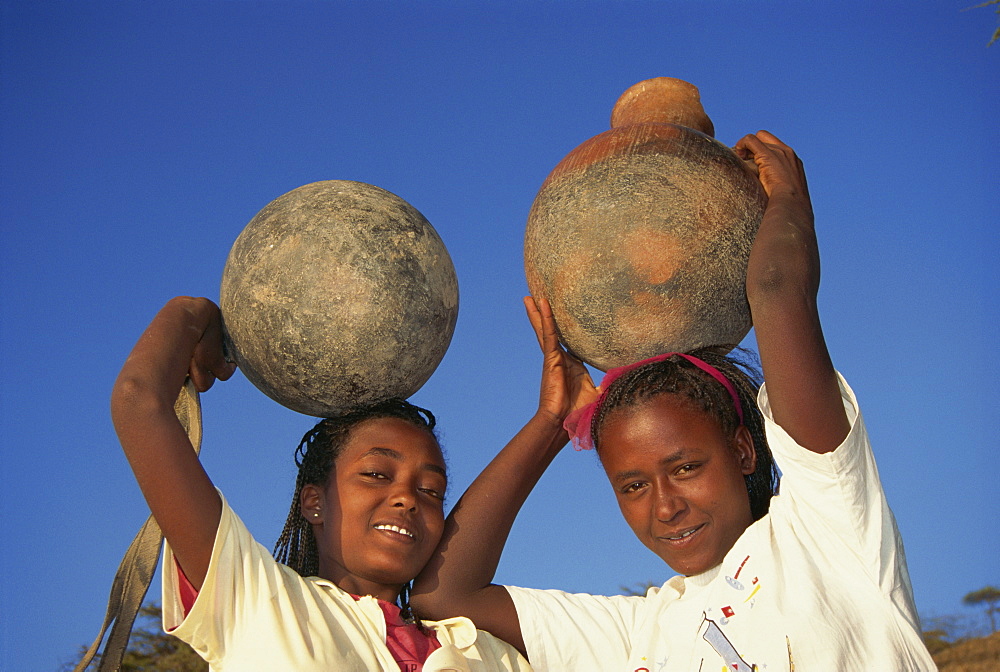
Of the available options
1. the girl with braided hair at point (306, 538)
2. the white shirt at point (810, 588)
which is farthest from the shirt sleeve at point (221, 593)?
the white shirt at point (810, 588)

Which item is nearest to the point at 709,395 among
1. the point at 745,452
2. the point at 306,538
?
the point at 745,452

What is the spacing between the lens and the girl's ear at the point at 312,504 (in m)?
4.70

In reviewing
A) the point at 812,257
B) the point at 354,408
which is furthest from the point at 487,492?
the point at 812,257

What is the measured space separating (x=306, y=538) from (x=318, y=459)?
38 centimetres

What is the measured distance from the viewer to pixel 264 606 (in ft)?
12.8

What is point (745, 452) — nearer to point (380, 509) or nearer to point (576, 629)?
point (576, 629)

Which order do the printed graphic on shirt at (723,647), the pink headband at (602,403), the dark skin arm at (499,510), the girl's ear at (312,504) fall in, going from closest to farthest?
the printed graphic on shirt at (723,647) < the pink headband at (602,403) < the dark skin arm at (499,510) < the girl's ear at (312,504)

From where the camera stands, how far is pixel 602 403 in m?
4.48

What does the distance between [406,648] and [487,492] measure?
812 mm

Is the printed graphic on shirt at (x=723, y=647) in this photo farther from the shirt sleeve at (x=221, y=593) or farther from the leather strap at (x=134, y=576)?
the leather strap at (x=134, y=576)

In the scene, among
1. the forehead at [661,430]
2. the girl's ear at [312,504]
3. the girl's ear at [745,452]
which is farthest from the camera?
the girl's ear at [312,504]

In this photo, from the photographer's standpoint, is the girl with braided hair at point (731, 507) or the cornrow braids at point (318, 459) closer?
the girl with braided hair at point (731, 507)

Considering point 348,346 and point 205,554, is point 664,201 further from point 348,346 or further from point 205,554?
point 205,554

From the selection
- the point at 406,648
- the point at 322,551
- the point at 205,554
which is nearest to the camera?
the point at 205,554
